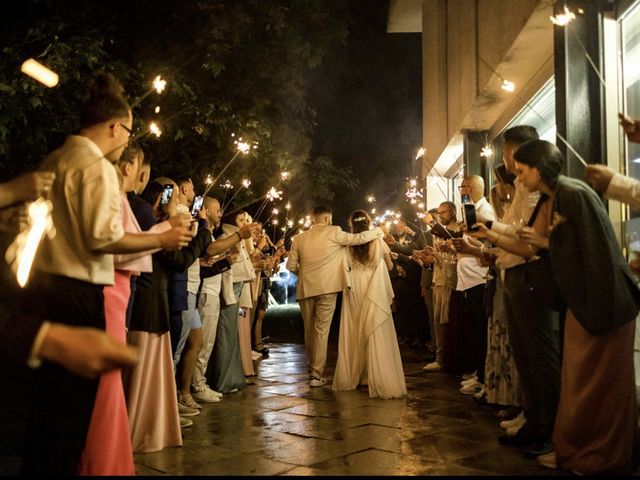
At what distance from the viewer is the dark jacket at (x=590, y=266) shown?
150 inches

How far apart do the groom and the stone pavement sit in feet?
2.29

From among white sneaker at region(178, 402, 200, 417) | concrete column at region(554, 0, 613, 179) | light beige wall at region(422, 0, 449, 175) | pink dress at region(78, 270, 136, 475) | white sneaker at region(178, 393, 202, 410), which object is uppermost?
light beige wall at region(422, 0, 449, 175)

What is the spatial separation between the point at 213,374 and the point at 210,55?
6.28 m

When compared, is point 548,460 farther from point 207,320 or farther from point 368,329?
point 207,320

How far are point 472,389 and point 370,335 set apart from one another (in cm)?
129

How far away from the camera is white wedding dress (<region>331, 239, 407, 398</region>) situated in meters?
7.20

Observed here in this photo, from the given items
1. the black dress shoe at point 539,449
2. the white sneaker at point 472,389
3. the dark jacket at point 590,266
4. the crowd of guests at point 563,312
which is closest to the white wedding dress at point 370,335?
the white sneaker at point 472,389

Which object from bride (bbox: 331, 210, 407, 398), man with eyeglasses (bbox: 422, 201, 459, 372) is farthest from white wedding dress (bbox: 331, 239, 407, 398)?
man with eyeglasses (bbox: 422, 201, 459, 372)

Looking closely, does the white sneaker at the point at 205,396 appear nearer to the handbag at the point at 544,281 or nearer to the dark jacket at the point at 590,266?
the handbag at the point at 544,281

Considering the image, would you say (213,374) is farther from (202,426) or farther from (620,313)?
(620,313)

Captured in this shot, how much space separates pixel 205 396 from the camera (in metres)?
7.03

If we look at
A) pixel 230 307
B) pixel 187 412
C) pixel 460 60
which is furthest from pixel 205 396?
pixel 460 60

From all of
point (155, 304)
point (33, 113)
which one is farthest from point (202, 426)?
point (33, 113)

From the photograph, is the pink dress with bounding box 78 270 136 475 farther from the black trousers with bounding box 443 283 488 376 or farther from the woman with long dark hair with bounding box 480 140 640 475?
the black trousers with bounding box 443 283 488 376
